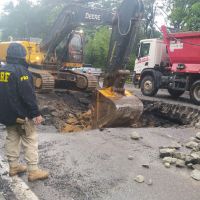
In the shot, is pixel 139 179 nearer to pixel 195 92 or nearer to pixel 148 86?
pixel 195 92

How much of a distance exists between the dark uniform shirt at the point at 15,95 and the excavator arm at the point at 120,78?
12.0 feet

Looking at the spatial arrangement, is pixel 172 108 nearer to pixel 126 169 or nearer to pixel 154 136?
pixel 154 136

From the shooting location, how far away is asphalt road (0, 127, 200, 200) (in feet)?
15.7

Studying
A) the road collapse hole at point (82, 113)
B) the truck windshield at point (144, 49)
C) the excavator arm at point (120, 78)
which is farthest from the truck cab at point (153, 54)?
the excavator arm at point (120, 78)

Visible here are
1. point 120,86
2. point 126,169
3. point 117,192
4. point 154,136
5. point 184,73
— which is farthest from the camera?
point 184,73

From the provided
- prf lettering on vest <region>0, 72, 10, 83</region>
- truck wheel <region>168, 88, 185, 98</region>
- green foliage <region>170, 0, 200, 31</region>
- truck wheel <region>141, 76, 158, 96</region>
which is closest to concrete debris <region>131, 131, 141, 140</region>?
prf lettering on vest <region>0, 72, 10, 83</region>

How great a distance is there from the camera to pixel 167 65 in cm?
1717

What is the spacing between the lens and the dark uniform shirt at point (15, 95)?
4.91 meters

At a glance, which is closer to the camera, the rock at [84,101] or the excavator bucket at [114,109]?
the excavator bucket at [114,109]

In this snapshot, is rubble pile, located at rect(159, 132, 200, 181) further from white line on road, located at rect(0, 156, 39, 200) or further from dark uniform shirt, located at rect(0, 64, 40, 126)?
dark uniform shirt, located at rect(0, 64, 40, 126)

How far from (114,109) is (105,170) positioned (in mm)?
2911

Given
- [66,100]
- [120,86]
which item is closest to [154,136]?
[120,86]

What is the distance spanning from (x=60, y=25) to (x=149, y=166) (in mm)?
8684

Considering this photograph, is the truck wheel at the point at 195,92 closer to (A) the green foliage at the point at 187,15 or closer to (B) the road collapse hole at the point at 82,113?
(B) the road collapse hole at the point at 82,113
